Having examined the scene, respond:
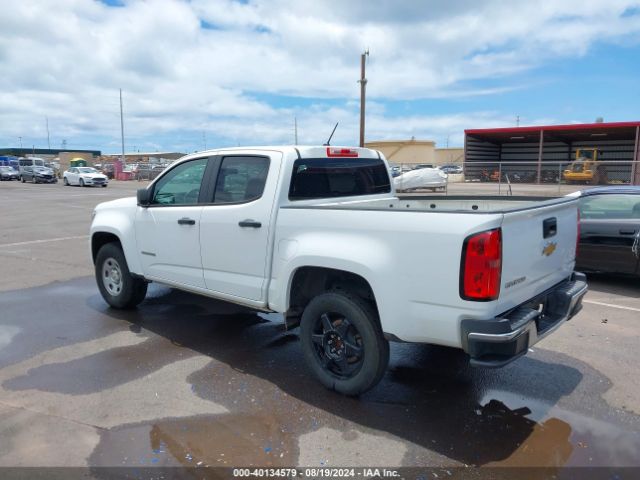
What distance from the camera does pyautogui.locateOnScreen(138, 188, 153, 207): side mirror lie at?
5.52m

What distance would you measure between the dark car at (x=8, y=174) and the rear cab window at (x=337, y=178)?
51.2m

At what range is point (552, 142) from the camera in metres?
44.8

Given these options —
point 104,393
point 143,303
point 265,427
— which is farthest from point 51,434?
point 143,303

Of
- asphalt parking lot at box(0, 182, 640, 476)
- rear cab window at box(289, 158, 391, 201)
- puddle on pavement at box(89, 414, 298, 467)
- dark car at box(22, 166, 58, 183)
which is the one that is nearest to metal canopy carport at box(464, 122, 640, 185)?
dark car at box(22, 166, 58, 183)

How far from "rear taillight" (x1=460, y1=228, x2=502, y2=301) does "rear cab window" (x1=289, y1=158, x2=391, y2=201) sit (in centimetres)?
178

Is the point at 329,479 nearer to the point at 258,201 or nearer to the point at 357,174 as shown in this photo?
the point at 258,201

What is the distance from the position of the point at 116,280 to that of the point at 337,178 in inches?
124

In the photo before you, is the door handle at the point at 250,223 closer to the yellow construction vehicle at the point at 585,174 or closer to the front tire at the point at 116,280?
the front tire at the point at 116,280

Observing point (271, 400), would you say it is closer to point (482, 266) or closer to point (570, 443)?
point (482, 266)

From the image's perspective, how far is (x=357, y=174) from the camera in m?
5.23

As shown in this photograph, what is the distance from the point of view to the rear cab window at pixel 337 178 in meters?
4.58

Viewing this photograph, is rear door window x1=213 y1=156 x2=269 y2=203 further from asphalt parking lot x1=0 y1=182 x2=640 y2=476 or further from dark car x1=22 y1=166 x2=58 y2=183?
dark car x1=22 y1=166 x2=58 y2=183

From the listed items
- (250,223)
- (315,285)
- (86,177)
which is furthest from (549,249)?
(86,177)

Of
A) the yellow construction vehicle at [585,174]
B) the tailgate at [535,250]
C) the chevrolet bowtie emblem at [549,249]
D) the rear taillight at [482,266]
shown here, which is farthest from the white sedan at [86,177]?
the rear taillight at [482,266]
